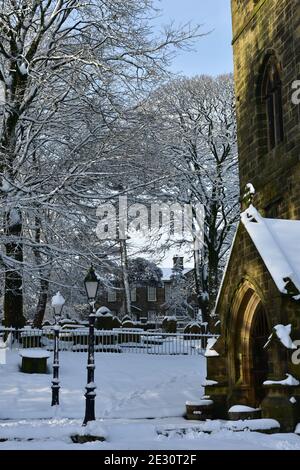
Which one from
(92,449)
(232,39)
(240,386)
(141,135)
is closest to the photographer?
(92,449)

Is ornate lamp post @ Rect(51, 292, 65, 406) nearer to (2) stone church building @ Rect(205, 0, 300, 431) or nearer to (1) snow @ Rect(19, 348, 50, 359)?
(1) snow @ Rect(19, 348, 50, 359)

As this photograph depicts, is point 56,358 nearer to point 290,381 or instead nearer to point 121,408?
point 121,408

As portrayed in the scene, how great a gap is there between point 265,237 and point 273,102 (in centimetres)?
517

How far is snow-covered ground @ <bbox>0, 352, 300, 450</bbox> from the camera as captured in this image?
948 cm

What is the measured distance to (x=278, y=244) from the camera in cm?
1243

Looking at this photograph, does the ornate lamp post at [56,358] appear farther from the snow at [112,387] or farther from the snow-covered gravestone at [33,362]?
the snow-covered gravestone at [33,362]

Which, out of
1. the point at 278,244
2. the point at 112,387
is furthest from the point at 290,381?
the point at 112,387

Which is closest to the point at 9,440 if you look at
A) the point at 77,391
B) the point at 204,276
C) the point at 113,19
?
the point at 77,391

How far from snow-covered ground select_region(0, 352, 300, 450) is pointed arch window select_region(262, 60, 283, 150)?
777 cm

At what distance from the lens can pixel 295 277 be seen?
1147cm

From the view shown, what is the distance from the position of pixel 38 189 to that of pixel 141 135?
168 inches

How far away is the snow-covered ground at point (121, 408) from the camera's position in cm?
948

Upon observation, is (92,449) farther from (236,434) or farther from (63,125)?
(63,125)

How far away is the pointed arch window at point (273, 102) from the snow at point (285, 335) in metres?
6.24
